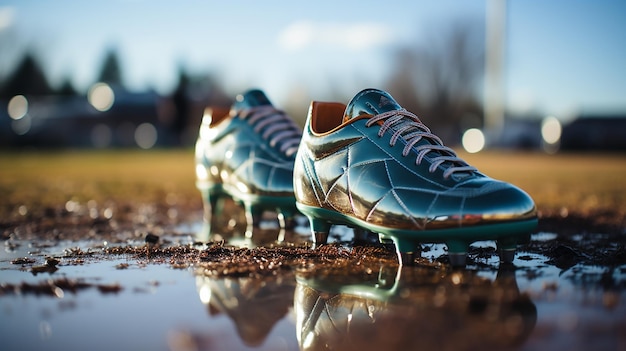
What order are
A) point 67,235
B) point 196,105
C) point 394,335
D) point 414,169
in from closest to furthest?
point 394,335
point 414,169
point 67,235
point 196,105

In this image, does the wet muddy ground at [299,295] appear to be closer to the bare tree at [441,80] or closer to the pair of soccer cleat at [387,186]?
the pair of soccer cleat at [387,186]

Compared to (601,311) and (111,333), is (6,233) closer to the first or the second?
(111,333)

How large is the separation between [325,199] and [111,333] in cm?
125

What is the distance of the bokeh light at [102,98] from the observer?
61.6 metres

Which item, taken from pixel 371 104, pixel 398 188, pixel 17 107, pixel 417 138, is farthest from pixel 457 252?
pixel 17 107

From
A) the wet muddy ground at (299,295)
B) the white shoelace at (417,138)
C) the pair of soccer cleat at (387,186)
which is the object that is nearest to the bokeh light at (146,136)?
the pair of soccer cleat at (387,186)

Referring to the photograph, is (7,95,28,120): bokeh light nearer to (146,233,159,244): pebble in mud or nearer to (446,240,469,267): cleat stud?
(146,233,159,244): pebble in mud

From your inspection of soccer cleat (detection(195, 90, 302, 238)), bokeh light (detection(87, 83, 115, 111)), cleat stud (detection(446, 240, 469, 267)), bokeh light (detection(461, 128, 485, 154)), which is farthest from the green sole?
bokeh light (detection(87, 83, 115, 111))

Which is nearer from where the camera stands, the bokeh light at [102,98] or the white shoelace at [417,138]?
the white shoelace at [417,138]

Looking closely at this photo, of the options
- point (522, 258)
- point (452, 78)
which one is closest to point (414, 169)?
point (522, 258)

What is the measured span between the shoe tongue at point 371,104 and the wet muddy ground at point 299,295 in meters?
0.62

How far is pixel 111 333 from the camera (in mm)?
1458

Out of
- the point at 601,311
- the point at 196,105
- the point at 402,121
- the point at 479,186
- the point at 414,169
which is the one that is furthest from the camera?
the point at 196,105

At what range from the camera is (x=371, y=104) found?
2.48 metres
